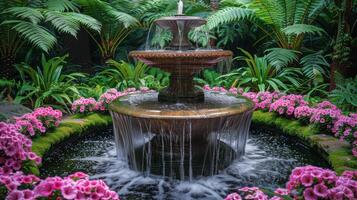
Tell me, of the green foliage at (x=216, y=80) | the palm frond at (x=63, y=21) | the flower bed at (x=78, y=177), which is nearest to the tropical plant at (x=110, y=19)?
the palm frond at (x=63, y=21)

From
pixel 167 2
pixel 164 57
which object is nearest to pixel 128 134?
pixel 164 57

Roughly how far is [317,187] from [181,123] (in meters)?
1.50

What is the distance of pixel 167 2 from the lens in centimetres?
764

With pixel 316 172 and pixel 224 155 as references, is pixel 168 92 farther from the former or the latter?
pixel 316 172

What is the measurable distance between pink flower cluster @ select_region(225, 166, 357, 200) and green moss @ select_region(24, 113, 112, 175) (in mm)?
1902

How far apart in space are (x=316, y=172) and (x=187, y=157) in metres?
1.69

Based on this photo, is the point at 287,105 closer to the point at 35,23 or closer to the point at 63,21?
the point at 63,21

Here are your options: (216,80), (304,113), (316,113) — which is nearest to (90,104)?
(216,80)

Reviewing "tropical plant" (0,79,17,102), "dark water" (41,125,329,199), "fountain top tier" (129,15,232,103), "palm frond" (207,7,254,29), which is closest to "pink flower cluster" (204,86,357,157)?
"dark water" (41,125,329,199)

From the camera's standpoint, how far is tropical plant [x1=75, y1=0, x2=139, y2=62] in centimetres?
623

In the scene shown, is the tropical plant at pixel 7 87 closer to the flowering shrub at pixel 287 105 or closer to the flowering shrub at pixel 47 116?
the flowering shrub at pixel 47 116

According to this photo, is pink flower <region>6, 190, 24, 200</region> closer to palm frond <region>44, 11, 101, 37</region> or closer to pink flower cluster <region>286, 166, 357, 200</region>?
pink flower cluster <region>286, 166, 357, 200</region>

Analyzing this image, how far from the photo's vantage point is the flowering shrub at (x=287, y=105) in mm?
4469

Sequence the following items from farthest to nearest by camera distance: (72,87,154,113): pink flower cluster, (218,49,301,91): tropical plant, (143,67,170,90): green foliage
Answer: (143,67,170,90): green foliage → (218,49,301,91): tropical plant → (72,87,154,113): pink flower cluster
